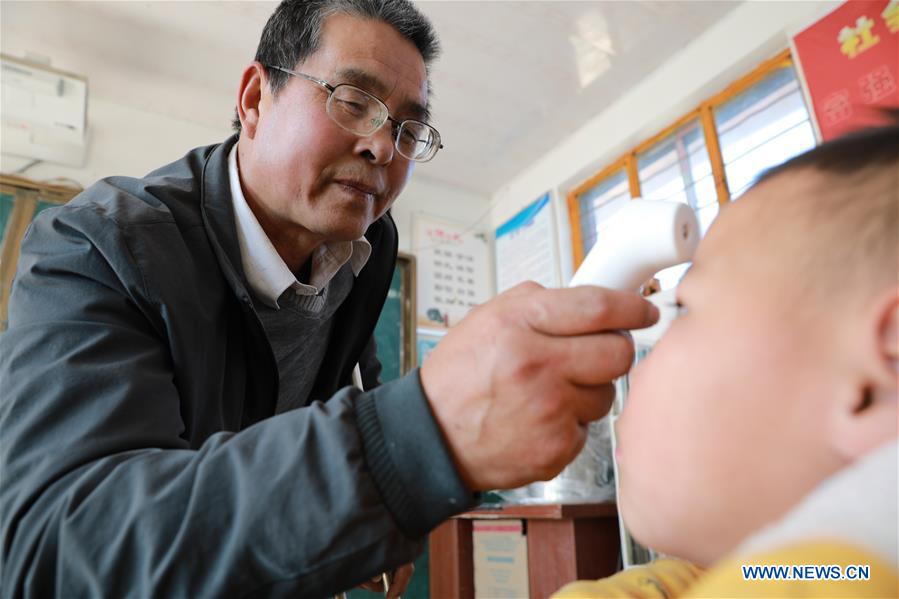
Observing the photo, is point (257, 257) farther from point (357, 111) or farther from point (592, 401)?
point (592, 401)

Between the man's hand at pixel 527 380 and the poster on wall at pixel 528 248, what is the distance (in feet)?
8.30

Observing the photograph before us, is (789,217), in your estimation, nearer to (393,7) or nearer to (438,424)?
(438,424)

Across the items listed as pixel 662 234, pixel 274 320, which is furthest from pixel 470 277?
pixel 662 234

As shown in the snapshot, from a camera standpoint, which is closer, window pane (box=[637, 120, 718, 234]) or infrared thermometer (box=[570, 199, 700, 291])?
infrared thermometer (box=[570, 199, 700, 291])

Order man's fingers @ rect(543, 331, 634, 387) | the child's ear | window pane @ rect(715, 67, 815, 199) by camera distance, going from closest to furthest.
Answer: the child's ear, man's fingers @ rect(543, 331, 634, 387), window pane @ rect(715, 67, 815, 199)

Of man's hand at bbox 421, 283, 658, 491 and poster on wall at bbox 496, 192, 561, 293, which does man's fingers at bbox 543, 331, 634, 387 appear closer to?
man's hand at bbox 421, 283, 658, 491

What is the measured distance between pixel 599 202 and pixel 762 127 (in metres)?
0.90

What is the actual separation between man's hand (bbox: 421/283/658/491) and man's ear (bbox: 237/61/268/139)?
2.78 ft

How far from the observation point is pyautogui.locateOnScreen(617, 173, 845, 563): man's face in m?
0.37

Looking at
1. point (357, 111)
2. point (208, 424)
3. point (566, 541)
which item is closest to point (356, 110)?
point (357, 111)

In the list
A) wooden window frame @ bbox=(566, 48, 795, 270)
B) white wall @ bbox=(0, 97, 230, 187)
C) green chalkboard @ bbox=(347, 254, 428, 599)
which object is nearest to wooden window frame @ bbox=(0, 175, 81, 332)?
white wall @ bbox=(0, 97, 230, 187)

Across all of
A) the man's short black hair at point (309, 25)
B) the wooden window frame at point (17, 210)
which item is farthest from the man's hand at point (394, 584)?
the wooden window frame at point (17, 210)

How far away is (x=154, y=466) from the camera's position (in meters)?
0.45

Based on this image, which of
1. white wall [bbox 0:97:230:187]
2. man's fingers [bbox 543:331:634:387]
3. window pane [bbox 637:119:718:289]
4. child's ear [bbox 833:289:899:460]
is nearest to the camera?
child's ear [bbox 833:289:899:460]
